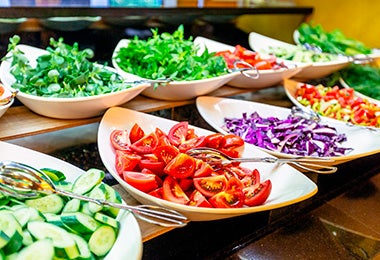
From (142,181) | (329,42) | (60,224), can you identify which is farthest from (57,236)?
(329,42)

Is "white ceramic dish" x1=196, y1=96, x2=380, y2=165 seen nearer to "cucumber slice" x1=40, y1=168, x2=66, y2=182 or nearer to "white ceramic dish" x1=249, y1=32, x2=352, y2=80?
"white ceramic dish" x1=249, y1=32, x2=352, y2=80

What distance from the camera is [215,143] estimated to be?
3.84ft

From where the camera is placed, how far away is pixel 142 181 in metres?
0.95

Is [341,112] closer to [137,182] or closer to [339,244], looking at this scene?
[339,244]

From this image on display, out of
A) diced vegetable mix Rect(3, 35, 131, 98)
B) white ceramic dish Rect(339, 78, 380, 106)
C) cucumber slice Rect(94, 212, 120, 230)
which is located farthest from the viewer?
white ceramic dish Rect(339, 78, 380, 106)

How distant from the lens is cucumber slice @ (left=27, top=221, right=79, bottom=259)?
709 millimetres

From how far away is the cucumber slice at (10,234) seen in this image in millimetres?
690

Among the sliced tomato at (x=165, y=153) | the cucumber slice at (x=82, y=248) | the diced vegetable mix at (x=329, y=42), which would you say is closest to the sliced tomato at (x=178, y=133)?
the sliced tomato at (x=165, y=153)

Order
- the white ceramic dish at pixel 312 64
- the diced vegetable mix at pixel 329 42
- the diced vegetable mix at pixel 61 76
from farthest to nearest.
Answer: the diced vegetable mix at pixel 329 42
the white ceramic dish at pixel 312 64
the diced vegetable mix at pixel 61 76

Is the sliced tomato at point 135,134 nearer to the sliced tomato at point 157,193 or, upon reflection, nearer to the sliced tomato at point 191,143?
the sliced tomato at point 191,143

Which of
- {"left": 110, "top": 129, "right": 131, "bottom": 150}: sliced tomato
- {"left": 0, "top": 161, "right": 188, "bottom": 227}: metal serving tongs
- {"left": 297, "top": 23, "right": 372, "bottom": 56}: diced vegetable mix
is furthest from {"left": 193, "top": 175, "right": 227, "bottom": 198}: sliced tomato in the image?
{"left": 297, "top": 23, "right": 372, "bottom": 56}: diced vegetable mix

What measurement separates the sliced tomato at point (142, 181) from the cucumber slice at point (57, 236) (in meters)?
0.23

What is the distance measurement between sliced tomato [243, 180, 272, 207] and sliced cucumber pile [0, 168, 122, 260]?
1.07 ft

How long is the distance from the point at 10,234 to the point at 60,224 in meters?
0.10
